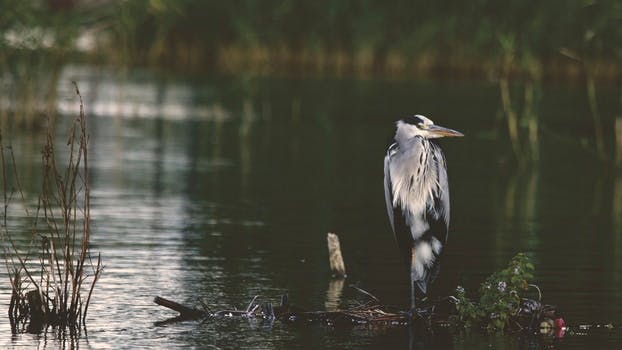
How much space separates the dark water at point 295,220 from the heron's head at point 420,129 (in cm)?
A: 157

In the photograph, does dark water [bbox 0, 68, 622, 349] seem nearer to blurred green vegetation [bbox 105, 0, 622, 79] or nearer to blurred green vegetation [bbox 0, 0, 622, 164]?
blurred green vegetation [bbox 0, 0, 622, 164]

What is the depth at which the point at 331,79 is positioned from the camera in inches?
1996

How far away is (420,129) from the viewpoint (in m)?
11.7

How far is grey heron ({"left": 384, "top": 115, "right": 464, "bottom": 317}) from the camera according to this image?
11492mm

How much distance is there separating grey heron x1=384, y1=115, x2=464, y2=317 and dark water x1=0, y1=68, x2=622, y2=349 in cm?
79

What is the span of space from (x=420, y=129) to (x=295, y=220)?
6272 millimetres

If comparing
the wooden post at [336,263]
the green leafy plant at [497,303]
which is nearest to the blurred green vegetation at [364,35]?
the wooden post at [336,263]

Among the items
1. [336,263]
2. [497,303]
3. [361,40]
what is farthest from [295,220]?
[361,40]

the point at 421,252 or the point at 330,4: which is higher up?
the point at 330,4

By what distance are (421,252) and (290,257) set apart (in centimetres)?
333

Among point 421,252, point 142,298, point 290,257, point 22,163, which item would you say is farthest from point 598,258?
point 22,163

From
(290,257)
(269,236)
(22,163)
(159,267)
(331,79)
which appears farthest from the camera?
(331,79)

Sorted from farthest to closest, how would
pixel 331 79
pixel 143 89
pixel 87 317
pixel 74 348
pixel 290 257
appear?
pixel 331 79, pixel 143 89, pixel 290 257, pixel 87 317, pixel 74 348

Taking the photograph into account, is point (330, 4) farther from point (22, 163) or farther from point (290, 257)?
point (290, 257)
